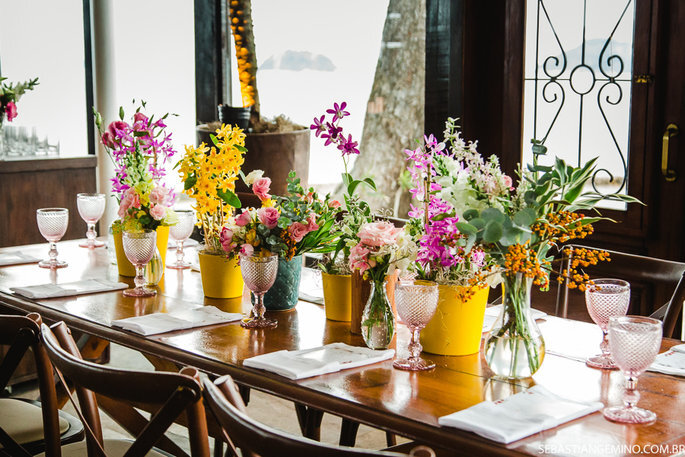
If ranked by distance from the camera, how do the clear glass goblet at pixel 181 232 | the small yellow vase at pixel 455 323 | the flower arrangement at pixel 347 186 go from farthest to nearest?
1. the clear glass goblet at pixel 181 232
2. the flower arrangement at pixel 347 186
3. the small yellow vase at pixel 455 323

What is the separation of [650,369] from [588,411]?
0.39 meters

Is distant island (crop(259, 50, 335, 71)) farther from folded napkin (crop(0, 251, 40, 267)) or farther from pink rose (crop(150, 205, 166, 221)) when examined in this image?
pink rose (crop(150, 205, 166, 221))

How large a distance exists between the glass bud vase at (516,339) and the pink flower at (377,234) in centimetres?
31

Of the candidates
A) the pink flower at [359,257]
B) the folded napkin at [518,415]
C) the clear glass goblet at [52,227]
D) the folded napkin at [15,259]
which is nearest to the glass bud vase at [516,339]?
the folded napkin at [518,415]

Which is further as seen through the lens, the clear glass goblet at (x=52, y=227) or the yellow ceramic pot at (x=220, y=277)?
the clear glass goblet at (x=52, y=227)

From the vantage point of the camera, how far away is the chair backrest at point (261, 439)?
47.6 inches

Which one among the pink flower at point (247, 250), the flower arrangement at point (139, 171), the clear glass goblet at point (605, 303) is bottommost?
the clear glass goblet at point (605, 303)

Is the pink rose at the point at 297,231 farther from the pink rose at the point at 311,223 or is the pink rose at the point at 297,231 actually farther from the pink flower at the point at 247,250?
the pink flower at the point at 247,250

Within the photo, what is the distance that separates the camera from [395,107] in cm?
547

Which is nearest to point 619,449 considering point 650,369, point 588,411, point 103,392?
point 588,411

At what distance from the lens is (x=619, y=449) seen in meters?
1.44

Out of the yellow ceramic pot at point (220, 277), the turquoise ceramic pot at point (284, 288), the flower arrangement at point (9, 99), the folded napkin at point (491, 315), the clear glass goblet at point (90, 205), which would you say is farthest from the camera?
the flower arrangement at point (9, 99)

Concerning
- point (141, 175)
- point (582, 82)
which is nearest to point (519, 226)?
point (141, 175)

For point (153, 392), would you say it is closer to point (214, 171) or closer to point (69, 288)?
point (214, 171)
